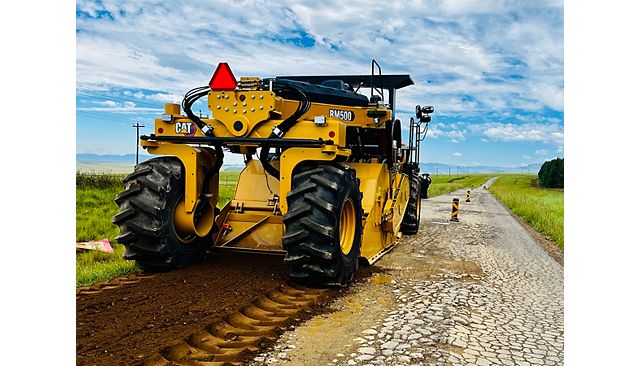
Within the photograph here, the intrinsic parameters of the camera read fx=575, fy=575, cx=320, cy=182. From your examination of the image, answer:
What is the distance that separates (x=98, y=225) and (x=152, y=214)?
7.24 metres

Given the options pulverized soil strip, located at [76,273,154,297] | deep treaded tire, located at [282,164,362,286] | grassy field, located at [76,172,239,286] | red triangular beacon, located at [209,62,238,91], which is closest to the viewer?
pulverized soil strip, located at [76,273,154,297]

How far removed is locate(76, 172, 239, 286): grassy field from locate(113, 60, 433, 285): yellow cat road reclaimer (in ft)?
2.03

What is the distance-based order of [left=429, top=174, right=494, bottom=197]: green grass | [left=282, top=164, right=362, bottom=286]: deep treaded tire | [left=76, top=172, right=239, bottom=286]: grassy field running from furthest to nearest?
[left=429, top=174, right=494, bottom=197]: green grass → [left=76, top=172, right=239, bottom=286]: grassy field → [left=282, top=164, right=362, bottom=286]: deep treaded tire

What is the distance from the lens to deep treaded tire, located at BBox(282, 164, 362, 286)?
18.9ft

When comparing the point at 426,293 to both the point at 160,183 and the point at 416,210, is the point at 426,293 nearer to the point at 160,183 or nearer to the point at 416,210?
the point at 160,183

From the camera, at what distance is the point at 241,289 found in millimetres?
5793

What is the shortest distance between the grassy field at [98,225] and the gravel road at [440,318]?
2752 millimetres

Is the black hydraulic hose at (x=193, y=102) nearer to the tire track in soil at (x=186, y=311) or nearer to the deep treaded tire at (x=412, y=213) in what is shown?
the tire track in soil at (x=186, y=311)

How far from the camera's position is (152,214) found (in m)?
6.16

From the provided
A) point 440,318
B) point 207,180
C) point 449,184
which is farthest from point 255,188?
point 449,184

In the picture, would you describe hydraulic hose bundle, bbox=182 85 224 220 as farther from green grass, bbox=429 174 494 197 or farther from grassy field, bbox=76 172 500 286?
green grass, bbox=429 174 494 197

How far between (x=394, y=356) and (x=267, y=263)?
3.09m

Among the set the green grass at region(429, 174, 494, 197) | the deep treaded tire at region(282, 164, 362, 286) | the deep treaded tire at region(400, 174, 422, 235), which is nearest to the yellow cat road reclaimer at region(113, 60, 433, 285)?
the deep treaded tire at region(282, 164, 362, 286)

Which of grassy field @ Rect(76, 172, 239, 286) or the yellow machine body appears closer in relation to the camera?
the yellow machine body
